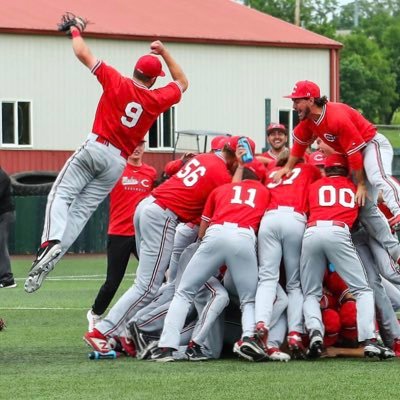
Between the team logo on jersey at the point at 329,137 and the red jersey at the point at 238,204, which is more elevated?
the team logo on jersey at the point at 329,137

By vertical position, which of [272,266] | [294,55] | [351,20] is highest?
[351,20]

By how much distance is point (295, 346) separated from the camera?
11602mm

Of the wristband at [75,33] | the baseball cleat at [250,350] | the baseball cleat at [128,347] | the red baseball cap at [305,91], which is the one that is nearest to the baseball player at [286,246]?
the baseball cleat at [250,350]

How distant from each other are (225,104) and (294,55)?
9.78ft

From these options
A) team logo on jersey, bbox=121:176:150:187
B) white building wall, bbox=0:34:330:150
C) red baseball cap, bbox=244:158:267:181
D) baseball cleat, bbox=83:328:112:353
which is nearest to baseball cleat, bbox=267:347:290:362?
baseball cleat, bbox=83:328:112:353

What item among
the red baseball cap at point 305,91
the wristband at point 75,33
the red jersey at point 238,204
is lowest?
the red jersey at point 238,204

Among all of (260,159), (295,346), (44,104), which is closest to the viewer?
(295,346)

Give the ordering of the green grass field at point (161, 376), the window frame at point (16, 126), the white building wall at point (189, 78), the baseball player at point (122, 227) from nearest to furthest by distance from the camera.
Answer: the green grass field at point (161, 376) → the baseball player at point (122, 227) → the white building wall at point (189, 78) → the window frame at point (16, 126)

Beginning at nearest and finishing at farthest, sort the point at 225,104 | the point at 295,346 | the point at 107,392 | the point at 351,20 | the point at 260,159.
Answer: the point at 107,392, the point at 295,346, the point at 260,159, the point at 225,104, the point at 351,20

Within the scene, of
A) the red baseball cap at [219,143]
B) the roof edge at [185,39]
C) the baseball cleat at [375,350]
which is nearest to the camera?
the baseball cleat at [375,350]

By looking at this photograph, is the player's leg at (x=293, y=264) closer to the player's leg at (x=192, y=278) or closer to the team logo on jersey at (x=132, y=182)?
the player's leg at (x=192, y=278)

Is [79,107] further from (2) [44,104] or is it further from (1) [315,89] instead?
(1) [315,89]

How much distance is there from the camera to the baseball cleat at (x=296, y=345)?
11.6 metres

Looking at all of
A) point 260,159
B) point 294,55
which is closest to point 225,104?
point 294,55
